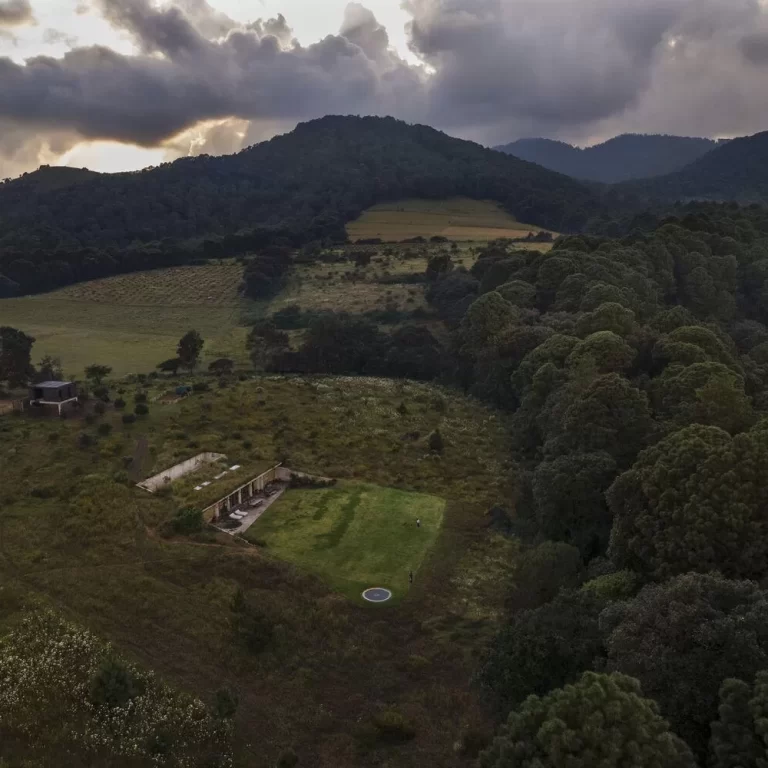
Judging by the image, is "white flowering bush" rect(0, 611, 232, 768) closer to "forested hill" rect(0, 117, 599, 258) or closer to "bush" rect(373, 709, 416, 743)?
"bush" rect(373, 709, 416, 743)

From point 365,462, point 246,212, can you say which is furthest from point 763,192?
point 365,462

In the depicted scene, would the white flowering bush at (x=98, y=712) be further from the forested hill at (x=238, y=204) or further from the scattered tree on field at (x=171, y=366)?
the forested hill at (x=238, y=204)

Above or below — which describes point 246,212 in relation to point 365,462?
above

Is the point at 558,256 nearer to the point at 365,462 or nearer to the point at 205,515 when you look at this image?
the point at 365,462

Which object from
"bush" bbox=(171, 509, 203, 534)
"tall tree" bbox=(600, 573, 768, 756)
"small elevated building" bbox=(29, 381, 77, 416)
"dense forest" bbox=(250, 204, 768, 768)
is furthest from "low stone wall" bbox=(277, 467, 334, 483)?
"tall tree" bbox=(600, 573, 768, 756)

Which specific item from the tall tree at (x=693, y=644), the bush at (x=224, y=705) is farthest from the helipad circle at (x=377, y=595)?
the tall tree at (x=693, y=644)
